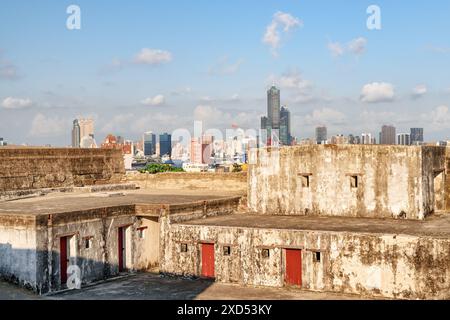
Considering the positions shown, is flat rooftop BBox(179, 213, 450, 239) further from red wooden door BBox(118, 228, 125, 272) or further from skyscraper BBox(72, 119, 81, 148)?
skyscraper BBox(72, 119, 81, 148)

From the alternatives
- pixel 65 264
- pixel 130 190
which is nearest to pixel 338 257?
pixel 65 264

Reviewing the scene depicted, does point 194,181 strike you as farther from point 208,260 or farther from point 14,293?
point 14,293

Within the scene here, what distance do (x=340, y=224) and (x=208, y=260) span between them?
5.27 meters

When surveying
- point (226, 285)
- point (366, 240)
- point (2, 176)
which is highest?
point (2, 176)

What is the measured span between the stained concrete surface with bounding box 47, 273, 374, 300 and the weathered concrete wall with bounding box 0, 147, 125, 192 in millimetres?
11607

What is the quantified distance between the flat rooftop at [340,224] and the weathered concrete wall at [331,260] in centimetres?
59

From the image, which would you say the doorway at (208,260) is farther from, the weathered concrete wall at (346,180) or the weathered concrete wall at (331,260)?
A: the weathered concrete wall at (346,180)

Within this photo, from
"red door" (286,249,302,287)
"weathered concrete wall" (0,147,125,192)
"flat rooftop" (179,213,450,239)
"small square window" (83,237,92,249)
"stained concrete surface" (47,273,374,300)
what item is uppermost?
"weathered concrete wall" (0,147,125,192)

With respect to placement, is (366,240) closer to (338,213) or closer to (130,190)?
(338,213)

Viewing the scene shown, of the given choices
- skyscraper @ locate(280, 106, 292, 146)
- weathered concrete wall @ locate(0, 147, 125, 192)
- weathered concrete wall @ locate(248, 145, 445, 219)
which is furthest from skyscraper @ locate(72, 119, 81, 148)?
weathered concrete wall @ locate(248, 145, 445, 219)

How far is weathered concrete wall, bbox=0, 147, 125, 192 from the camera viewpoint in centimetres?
3123

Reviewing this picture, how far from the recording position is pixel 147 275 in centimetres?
2403
